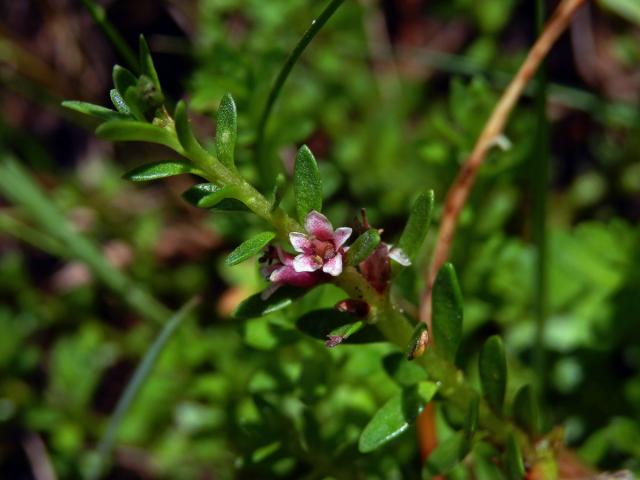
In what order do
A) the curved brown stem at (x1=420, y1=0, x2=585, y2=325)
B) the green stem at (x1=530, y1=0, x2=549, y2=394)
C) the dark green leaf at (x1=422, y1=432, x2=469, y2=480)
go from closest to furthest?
the dark green leaf at (x1=422, y1=432, x2=469, y2=480)
the green stem at (x1=530, y1=0, x2=549, y2=394)
the curved brown stem at (x1=420, y1=0, x2=585, y2=325)

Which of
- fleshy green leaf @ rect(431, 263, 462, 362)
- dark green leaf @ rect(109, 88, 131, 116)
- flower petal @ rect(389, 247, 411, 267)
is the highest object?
dark green leaf @ rect(109, 88, 131, 116)

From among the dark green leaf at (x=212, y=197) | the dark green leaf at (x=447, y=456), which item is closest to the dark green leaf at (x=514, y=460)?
the dark green leaf at (x=447, y=456)

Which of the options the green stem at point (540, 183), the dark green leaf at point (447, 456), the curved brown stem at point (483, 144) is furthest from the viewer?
the curved brown stem at point (483, 144)

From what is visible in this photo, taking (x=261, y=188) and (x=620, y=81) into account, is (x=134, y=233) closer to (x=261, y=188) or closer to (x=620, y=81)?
(x=261, y=188)

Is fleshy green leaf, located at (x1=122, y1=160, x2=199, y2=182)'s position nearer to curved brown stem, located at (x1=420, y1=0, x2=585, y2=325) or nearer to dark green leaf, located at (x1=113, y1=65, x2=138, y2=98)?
dark green leaf, located at (x1=113, y1=65, x2=138, y2=98)

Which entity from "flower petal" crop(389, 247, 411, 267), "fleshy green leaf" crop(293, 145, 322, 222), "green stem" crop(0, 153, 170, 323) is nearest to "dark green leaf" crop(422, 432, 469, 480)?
"flower petal" crop(389, 247, 411, 267)

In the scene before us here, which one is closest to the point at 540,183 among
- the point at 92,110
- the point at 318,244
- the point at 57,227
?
the point at 318,244

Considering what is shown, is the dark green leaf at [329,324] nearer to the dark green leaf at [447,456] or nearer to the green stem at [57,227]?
the dark green leaf at [447,456]

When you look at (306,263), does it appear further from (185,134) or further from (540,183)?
(540,183)
